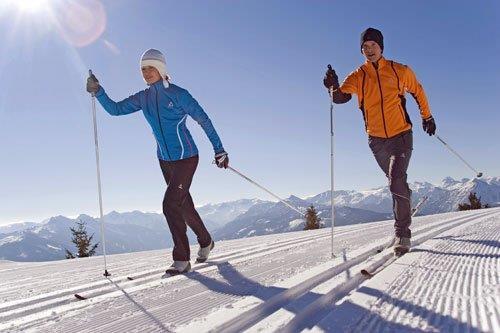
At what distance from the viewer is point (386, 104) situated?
567 cm

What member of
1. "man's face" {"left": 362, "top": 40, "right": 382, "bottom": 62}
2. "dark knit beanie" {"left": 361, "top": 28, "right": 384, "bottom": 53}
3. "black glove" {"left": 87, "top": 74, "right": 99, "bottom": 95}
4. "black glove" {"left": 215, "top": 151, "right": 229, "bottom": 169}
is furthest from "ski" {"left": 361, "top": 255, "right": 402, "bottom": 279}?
"black glove" {"left": 87, "top": 74, "right": 99, "bottom": 95}

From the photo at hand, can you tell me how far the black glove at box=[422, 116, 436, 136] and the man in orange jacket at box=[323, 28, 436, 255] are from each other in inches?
15.2

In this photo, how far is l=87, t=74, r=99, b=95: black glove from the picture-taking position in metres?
5.51

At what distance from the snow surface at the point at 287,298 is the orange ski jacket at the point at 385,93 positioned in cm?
177

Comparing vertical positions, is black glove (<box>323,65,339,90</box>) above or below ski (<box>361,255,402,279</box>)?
above

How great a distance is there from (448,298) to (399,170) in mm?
2953

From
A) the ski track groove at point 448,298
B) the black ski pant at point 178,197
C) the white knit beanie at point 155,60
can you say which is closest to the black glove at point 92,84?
the white knit beanie at point 155,60

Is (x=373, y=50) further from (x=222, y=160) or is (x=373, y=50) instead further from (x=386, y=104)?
(x=222, y=160)

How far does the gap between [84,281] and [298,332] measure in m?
3.16

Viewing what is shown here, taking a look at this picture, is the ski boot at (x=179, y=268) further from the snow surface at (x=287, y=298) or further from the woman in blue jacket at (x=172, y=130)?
the woman in blue jacket at (x=172, y=130)

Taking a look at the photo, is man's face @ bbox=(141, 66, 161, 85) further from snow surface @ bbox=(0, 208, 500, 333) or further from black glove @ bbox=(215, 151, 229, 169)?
snow surface @ bbox=(0, 208, 500, 333)

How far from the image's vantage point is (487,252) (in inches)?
174

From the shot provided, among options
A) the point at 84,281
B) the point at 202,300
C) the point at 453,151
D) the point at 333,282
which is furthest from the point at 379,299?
the point at 453,151

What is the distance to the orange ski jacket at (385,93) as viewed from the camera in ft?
18.5
